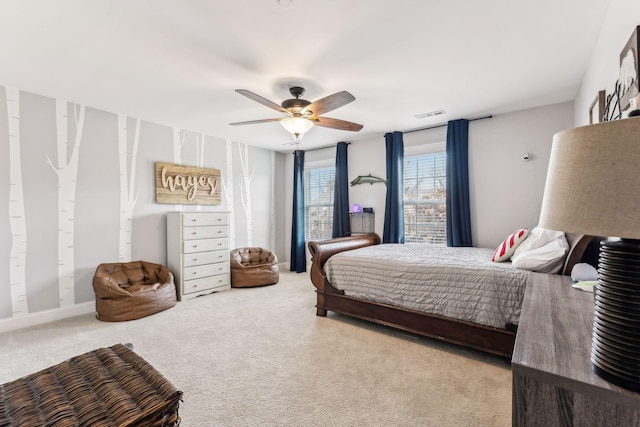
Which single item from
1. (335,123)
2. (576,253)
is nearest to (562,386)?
(576,253)

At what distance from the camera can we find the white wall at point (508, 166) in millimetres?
3680

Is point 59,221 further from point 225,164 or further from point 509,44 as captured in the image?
point 509,44

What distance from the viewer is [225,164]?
522cm

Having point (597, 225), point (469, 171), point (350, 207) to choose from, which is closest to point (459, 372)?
point (597, 225)

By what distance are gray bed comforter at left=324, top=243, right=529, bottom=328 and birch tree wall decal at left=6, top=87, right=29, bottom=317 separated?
338 centimetres

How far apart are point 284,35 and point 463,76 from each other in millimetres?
1813

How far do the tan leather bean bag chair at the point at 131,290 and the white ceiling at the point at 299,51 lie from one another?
6.84ft

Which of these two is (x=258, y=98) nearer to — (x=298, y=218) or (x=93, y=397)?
(x=93, y=397)

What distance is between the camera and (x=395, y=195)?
4680 mm

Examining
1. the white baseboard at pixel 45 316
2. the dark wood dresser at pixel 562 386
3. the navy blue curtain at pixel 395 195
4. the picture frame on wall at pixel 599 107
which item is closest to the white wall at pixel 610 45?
the picture frame on wall at pixel 599 107

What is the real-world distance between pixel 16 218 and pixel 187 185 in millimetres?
1960

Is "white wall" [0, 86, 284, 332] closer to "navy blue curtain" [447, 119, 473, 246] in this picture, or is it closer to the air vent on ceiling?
the air vent on ceiling

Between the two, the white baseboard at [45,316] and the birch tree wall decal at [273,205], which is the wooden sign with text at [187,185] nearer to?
the birch tree wall decal at [273,205]

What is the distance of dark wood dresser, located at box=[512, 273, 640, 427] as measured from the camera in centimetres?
70
